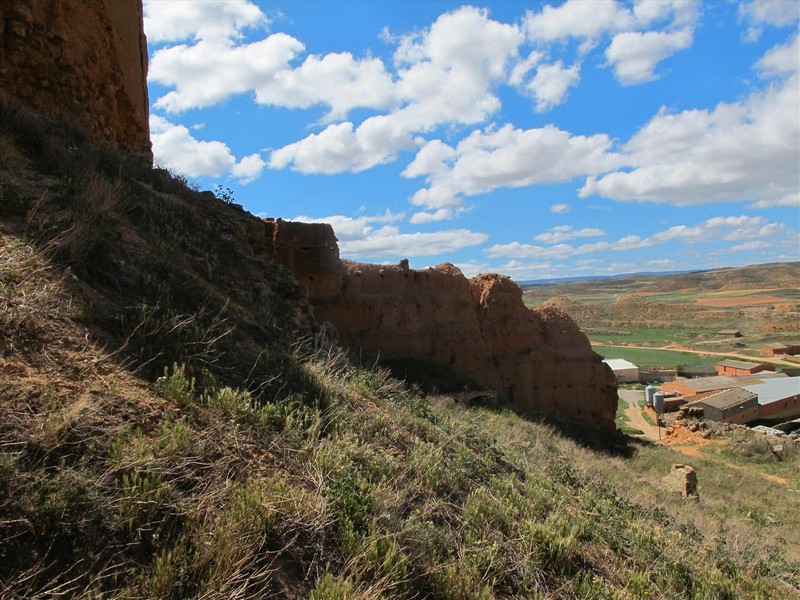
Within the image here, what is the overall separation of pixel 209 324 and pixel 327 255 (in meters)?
10.7

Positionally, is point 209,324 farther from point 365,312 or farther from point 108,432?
point 365,312

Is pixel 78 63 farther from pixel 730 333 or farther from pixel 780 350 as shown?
pixel 730 333

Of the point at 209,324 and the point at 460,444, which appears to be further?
the point at 460,444

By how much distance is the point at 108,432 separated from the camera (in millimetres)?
3168

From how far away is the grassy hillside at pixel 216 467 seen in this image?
8.81ft

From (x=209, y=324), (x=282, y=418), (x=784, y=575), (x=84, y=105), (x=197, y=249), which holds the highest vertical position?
(x=84, y=105)

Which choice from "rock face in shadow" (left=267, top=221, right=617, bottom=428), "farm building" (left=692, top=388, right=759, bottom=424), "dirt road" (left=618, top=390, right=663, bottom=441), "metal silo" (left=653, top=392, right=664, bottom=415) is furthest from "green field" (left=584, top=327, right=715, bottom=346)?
"rock face in shadow" (left=267, top=221, right=617, bottom=428)

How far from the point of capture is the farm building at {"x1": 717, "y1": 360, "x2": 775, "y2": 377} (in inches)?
1815

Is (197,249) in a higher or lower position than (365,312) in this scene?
higher

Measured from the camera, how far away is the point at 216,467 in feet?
11.2

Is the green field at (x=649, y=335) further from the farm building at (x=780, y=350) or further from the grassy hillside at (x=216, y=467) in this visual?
the grassy hillside at (x=216, y=467)


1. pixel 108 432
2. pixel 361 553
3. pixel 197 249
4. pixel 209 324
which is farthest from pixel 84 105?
pixel 361 553

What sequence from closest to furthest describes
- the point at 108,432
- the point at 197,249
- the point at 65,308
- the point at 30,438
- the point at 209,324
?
the point at 30,438 < the point at 108,432 < the point at 65,308 < the point at 209,324 < the point at 197,249

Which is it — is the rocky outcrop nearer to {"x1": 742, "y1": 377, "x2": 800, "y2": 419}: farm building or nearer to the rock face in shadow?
the rock face in shadow
